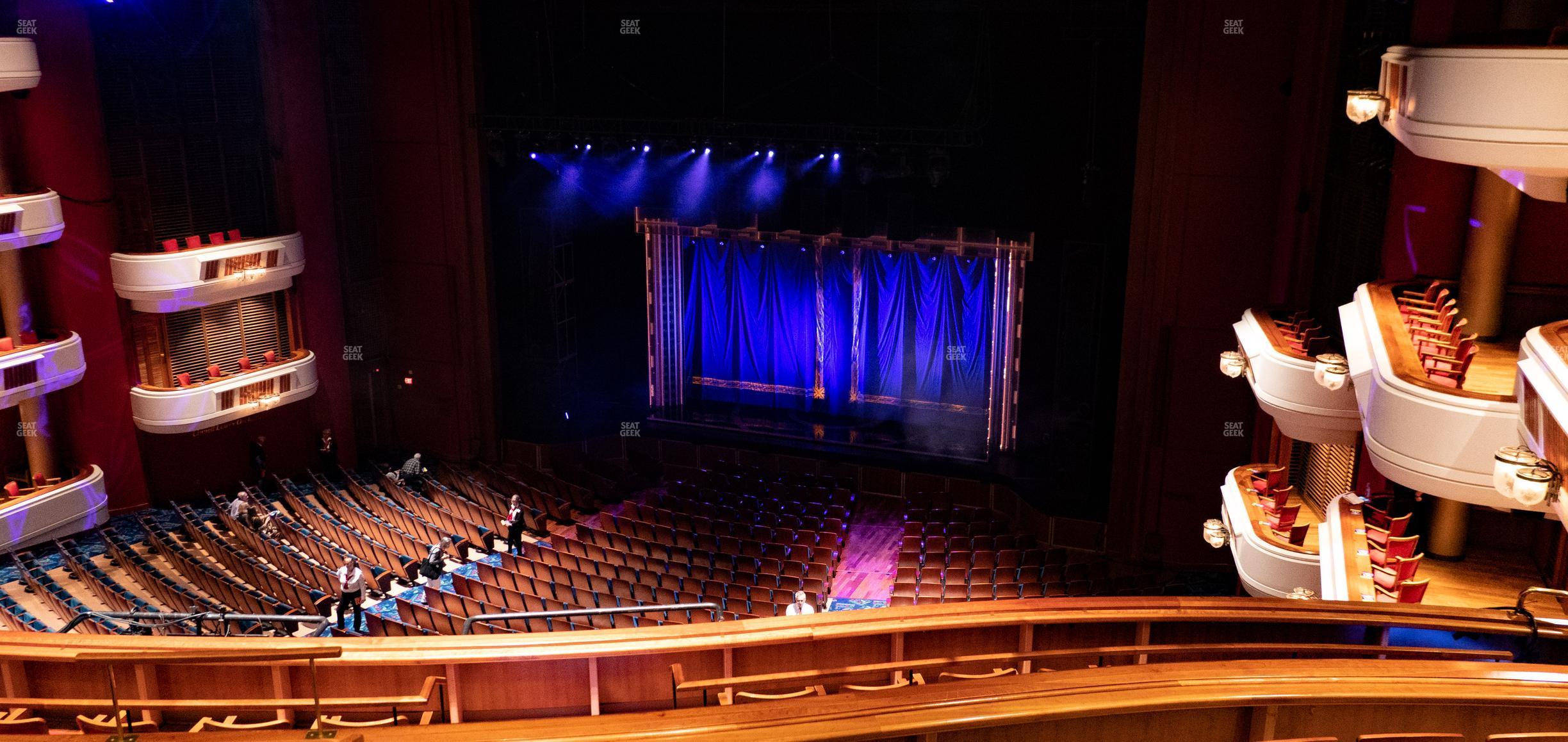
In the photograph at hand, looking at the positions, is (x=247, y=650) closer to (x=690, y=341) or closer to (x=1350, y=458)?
(x=1350, y=458)

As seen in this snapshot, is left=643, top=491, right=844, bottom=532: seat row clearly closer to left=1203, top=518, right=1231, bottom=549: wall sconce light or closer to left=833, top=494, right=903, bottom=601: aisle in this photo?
left=833, top=494, right=903, bottom=601: aisle

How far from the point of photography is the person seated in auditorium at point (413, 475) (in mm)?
15703

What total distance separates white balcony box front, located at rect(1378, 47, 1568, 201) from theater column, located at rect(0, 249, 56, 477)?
14364 mm

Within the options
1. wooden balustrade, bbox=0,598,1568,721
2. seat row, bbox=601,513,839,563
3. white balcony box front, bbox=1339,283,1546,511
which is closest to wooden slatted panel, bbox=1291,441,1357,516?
white balcony box front, bbox=1339,283,1546,511

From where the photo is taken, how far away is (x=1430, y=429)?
20.2ft

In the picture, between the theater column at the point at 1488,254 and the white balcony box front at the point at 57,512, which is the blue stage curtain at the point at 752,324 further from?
the theater column at the point at 1488,254

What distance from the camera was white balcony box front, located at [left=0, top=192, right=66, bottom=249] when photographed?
12.7 m

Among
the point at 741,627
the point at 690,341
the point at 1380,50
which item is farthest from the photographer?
the point at 690,341

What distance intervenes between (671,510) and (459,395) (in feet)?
15.3

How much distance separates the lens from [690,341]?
1745cm

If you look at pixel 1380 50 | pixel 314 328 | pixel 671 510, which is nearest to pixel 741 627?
pixel 1380 50

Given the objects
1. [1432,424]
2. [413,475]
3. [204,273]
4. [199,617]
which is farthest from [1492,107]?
[204,273]

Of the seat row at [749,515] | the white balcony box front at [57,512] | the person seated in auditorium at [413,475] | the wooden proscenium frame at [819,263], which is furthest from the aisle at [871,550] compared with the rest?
the white balcony box front at [57,512]

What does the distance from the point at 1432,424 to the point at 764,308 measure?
11723mm
